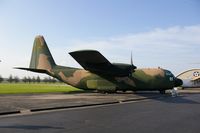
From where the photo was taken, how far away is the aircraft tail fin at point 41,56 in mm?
39469

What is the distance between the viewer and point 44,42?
132ft

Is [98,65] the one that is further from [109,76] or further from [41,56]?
[41,56]

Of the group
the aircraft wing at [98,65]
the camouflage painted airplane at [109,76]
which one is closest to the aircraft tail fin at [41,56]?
the camouflage painted airplane at [109,76]

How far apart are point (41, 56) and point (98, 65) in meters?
8.42

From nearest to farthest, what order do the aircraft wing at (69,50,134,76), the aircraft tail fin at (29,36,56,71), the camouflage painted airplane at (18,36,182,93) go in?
the aircraft wing at (69,50,134,76) < the camouflage painted airplane at (18,36,182,93) < the aircraft tail fin at (29,36,56,71)

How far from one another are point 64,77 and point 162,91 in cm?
1155

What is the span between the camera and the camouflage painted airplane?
115ft

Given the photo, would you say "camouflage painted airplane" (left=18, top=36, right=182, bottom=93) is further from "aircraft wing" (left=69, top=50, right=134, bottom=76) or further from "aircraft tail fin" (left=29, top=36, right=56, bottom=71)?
"aircraft tail fin" (left=29, top=36, right=56, bottom=71)

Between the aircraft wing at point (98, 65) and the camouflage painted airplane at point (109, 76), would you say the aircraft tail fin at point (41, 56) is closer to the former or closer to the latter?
the camouflage painted airplane at point (109, 76)

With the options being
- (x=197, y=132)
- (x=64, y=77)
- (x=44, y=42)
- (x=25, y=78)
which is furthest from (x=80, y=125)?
(x=25, y=78)

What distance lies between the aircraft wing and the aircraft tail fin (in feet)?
19.7

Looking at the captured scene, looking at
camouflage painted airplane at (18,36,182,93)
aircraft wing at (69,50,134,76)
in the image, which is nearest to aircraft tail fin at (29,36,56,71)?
camouflage painted airplane at (18,36,182,93)

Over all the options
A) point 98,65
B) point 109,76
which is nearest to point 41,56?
point 98,65

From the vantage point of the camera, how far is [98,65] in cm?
3509
